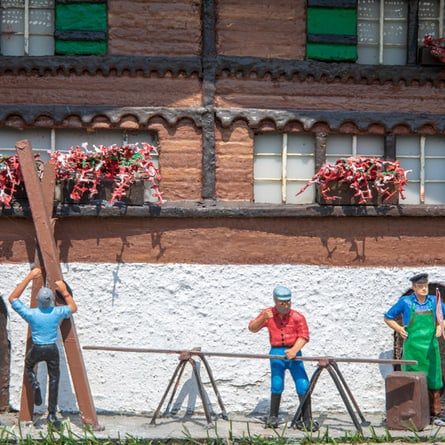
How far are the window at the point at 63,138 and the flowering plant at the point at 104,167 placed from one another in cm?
44

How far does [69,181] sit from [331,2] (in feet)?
12.7

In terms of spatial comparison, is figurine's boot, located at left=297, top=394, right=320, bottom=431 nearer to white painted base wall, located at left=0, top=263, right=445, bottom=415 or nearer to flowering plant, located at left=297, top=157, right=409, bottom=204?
white painted base wall, located at left=0, top=263, right=445, bottom=415

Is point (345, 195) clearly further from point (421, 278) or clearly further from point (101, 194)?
point (101, 194)

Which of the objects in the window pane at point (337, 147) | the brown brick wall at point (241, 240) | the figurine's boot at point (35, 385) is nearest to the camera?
the figurine's boot at point (35, 385)

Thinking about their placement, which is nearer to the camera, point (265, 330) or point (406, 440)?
point (406, 440)

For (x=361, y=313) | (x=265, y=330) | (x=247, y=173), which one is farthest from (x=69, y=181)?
(x=361, y=313)

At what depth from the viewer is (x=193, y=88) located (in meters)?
12.1

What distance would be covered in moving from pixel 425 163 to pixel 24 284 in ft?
16.9

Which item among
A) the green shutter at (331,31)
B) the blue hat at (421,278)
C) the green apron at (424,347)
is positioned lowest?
the green apron at (424,347)

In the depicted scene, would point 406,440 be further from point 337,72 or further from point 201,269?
point 337,72

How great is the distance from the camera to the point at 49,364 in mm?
10680

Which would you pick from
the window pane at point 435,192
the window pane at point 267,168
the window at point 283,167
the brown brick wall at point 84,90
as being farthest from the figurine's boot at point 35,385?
the window pane at point 435,192

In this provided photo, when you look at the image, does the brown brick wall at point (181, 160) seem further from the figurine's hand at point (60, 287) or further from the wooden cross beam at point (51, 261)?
the figurine's hand at point (60, 287)

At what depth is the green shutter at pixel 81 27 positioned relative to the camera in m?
12.0
